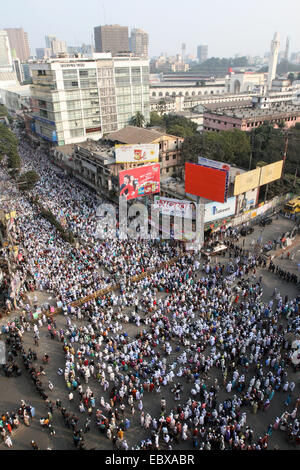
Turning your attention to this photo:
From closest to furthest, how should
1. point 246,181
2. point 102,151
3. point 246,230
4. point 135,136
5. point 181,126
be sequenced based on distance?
point 246,181
point 246,230
point 102,151
point 135,136
point 181,126

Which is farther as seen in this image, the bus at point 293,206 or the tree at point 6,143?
the tree at point 6,143

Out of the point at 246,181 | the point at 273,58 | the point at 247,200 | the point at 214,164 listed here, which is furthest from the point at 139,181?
the point at 273,58

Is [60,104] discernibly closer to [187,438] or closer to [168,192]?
[168,192]

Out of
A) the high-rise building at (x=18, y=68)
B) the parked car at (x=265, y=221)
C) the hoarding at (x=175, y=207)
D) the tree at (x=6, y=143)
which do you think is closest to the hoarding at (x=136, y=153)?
the hoarding at (x=175, y=207)

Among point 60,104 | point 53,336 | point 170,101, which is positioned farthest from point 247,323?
point 170,101

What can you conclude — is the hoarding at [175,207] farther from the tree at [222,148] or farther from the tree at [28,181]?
the tree at [28,181]

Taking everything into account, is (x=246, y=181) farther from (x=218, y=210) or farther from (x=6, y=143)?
(x=6, y=143)
